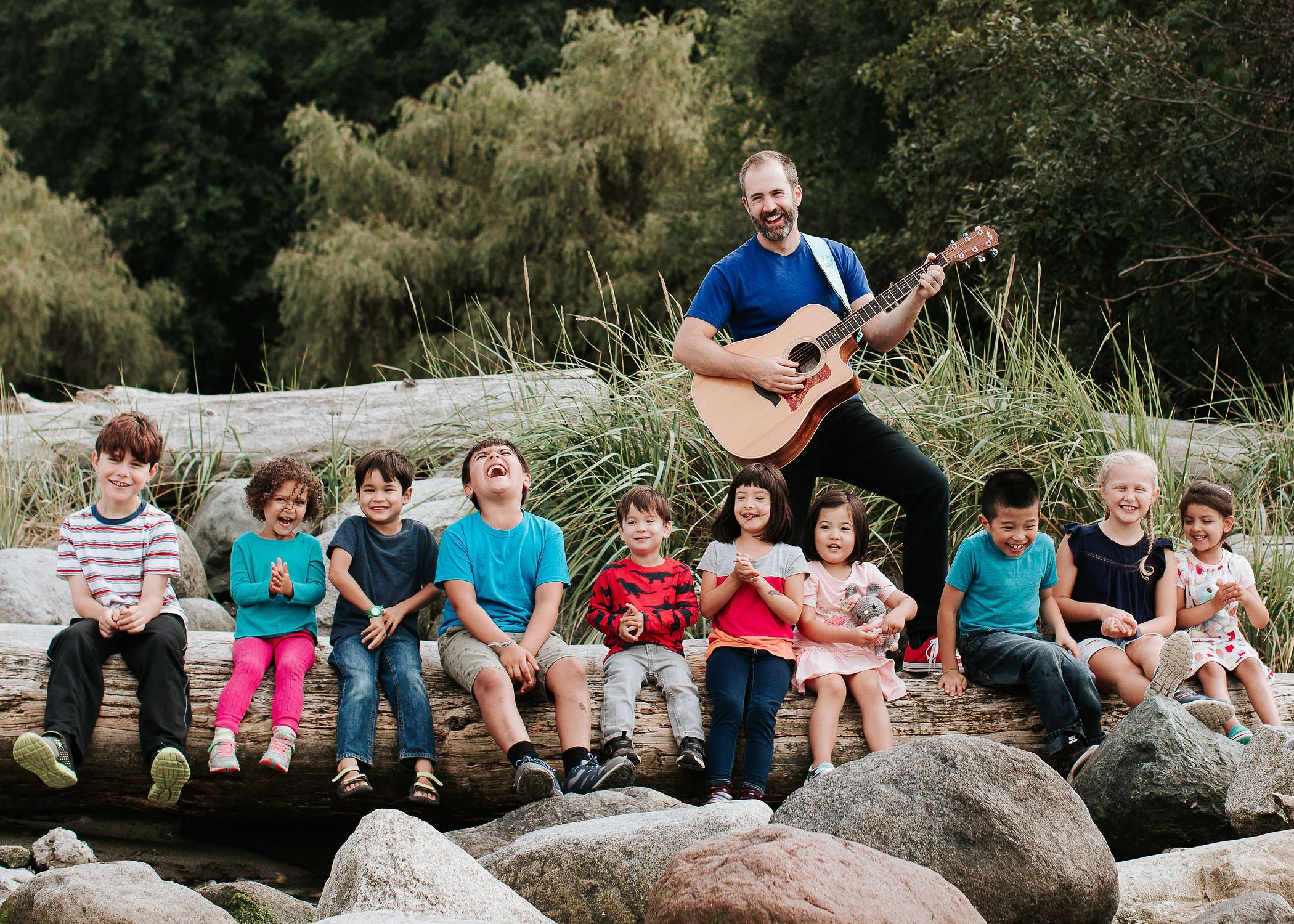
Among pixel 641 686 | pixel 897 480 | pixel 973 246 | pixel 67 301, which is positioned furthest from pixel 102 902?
pixel 67 301

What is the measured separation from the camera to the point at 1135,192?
8.71 meters

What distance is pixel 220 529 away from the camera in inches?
257

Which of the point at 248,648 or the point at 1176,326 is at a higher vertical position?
the point at 1176,326

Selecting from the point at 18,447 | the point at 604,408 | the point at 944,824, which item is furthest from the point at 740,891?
the point at 18,447

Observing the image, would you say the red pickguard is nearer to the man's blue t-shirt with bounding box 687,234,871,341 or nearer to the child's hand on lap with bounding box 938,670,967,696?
the man's blue t-shirt with bounding box 687,234,871,341

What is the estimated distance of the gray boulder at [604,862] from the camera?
311cm

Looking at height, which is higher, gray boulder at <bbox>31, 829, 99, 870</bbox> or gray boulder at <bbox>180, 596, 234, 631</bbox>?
gray boulder at <bbox>180, 596, 234, 631</bbox>

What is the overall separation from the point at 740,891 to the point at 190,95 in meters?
23.4

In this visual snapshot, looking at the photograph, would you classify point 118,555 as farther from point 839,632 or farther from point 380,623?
point 839,632

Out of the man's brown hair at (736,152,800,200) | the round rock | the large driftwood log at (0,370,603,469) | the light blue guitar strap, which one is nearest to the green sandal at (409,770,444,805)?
the round rock

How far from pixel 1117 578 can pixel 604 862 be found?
7.71ft

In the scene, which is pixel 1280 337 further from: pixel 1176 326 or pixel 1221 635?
pixel 1221 635

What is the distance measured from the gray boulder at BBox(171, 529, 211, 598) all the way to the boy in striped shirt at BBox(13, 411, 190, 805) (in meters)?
1.86

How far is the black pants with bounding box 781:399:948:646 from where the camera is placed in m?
4.36
